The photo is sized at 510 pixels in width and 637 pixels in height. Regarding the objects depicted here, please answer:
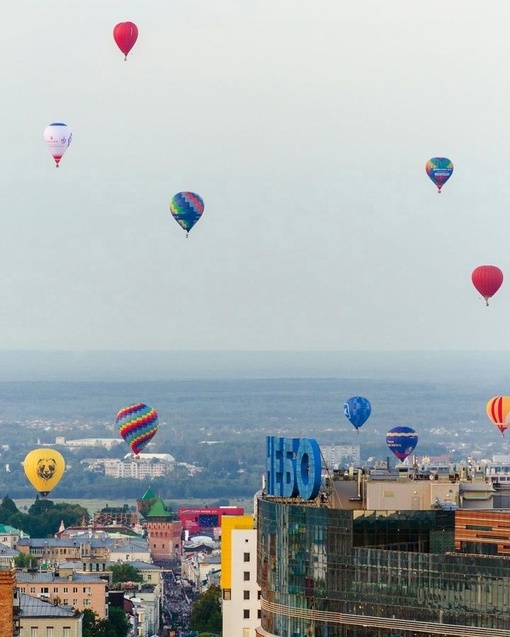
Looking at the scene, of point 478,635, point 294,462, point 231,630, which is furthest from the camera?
point 231,630

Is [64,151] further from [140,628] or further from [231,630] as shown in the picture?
[231,630]

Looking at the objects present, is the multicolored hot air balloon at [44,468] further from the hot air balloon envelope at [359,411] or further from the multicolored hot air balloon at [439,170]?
the multicolored hot air balloon at [439,170]

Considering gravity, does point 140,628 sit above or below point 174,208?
below

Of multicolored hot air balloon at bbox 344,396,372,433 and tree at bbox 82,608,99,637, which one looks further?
multicolored hot air balloon at bbox 344,396,372,433

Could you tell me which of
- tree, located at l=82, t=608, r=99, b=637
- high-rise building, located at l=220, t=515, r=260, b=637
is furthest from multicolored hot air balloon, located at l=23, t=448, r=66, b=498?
high-rise building, located at l=220, t=515, r=260, b=637

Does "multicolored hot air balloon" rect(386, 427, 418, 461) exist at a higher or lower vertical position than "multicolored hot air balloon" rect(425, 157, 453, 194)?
lower

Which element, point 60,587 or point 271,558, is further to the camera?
point 60,587

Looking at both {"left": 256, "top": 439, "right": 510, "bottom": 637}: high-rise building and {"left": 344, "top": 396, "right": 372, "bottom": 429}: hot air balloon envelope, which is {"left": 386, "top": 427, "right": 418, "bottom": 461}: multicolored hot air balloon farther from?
{"left": 256, "top": 439, "right": 510, "bottom": 637}: high-rise building

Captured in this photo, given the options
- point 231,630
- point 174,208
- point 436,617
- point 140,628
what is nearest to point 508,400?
point 174,208
